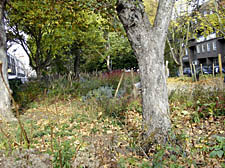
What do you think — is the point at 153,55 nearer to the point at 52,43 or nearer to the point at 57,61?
the point at 52,43

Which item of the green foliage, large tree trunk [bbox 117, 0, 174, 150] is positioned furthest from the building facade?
the green foliage

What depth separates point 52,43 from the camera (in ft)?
46.1

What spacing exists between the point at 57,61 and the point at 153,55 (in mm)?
19235

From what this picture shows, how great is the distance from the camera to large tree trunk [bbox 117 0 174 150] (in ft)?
12.1

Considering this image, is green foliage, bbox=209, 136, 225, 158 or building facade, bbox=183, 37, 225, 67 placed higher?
building facade, bbox=183, 37, 225, 67

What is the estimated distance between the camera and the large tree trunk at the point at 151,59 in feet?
12.1

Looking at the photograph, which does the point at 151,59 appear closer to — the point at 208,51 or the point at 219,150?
the point at 219,150

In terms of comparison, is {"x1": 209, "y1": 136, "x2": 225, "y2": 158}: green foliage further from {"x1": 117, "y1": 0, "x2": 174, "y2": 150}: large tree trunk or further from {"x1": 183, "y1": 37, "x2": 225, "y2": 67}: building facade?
{"x1": 183, "y1": 37, "x2": 225, "y2": 67}: building facade

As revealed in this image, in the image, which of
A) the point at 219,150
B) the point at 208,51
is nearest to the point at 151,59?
the point at 219,150

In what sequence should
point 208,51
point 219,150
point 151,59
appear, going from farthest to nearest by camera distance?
point 208,51
point 151,59
point 219,150

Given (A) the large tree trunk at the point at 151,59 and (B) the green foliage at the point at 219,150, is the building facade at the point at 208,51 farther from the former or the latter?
(B) the green foliage at the point at 219,150

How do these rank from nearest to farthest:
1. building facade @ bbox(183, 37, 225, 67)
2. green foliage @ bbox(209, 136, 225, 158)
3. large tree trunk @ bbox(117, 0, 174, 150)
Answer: green foliage @ bbox(209, 136, 225, 158) → large tree trunk @ bbox(117, 0, 174, 150) → building facade @ bbox(183, 37, 225, 67)

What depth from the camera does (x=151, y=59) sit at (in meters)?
3.72

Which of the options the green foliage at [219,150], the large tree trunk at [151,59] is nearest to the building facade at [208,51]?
the large tree trunk at [151,59]
